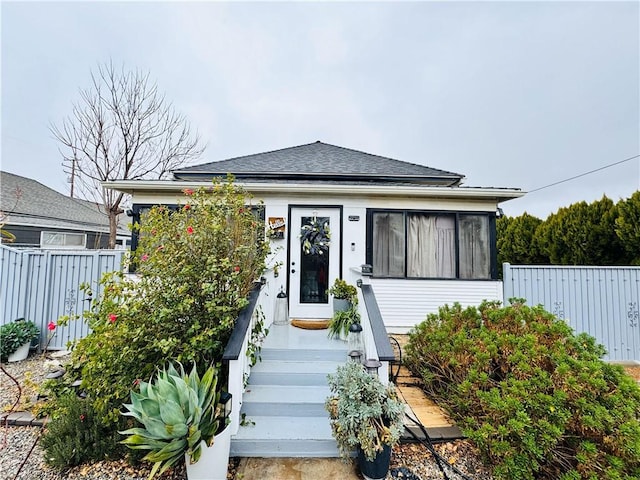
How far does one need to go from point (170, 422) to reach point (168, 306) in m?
1.21

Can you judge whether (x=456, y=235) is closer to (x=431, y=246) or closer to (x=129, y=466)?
(x=431, y=246)

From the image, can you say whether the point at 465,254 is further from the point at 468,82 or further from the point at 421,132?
the point at 421,132

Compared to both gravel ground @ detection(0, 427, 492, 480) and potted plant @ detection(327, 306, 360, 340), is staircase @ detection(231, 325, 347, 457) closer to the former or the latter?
potted plant @ detection(327, 306, 360, 340)

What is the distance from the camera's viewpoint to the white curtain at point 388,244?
5.82m

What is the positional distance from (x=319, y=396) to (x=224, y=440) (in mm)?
1149

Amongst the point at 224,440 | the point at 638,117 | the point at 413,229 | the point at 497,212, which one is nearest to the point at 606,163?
the point at 638,117

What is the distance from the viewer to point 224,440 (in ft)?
7.59

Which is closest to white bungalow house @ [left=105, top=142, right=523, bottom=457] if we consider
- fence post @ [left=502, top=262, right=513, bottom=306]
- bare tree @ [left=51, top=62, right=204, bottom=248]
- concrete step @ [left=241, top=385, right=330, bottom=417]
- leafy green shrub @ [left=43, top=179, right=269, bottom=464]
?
fence post @ [left=502, top=262, right=513, bottom=306]

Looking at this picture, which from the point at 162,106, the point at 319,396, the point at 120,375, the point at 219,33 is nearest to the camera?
the point at 120,375

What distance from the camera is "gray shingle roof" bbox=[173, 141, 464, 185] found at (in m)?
6.80

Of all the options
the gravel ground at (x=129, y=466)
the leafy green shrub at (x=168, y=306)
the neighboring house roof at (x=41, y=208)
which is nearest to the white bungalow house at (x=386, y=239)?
the leafy green shrub at (x=168, y=306)

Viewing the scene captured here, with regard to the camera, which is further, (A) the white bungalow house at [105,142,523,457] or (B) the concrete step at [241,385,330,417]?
(A) the white bungalow house at [105,142,523,457]

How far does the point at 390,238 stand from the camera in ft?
19.2

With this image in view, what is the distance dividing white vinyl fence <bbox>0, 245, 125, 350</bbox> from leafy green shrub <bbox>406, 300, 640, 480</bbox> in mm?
6127
